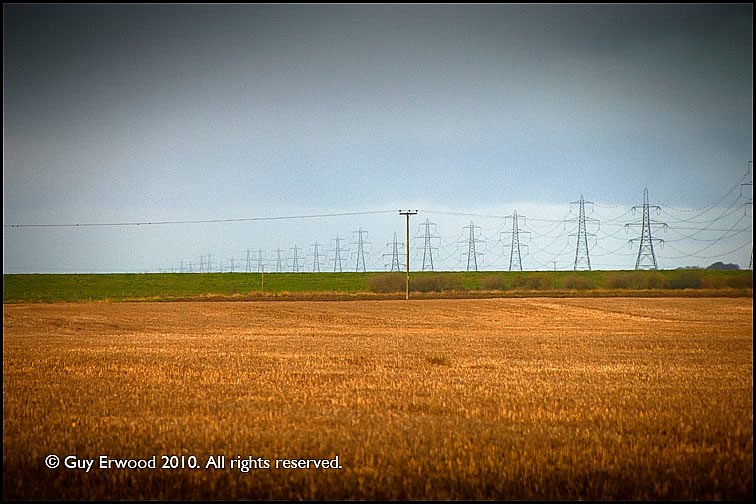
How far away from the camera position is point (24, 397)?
1864cm

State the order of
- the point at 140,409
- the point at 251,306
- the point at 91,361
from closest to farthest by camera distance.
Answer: the point at 140,409 → the point at 91,361 → the point at 251,306

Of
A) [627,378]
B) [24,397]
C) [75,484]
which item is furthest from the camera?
[627,378]

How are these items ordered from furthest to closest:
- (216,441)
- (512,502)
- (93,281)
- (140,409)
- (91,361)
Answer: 1. (93,281)
2. (91,361)
3. (140,409)
4. (216,441)
5. (512,502)

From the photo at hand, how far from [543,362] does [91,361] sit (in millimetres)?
15011

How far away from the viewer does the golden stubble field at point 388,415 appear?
11.2 meters

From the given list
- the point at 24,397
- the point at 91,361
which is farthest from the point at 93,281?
the point at 24,397

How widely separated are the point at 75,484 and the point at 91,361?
16495 mm

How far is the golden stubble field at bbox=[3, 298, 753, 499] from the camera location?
11.2m

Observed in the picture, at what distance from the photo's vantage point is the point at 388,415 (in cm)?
1642

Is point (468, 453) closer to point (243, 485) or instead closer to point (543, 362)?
A: point (243, 485)

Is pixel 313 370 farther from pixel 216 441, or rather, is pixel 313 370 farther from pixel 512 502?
pixel 512 502

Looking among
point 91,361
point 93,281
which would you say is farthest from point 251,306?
point 93,281

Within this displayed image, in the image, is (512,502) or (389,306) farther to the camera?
(389,306)

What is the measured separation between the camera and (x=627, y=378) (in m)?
22.8
